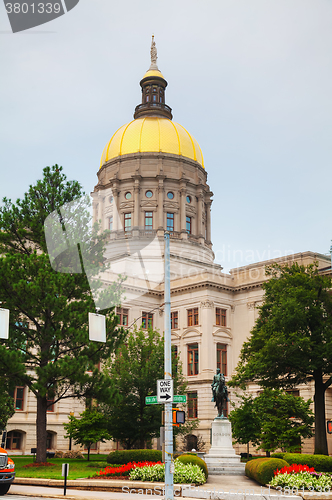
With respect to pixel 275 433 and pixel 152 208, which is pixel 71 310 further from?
pixel 152 208

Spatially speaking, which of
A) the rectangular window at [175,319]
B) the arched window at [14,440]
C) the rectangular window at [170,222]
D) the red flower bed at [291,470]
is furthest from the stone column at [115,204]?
the red flower bed at [291,470]

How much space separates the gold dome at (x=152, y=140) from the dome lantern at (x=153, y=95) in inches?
111

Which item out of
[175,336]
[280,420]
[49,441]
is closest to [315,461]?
[280,420]

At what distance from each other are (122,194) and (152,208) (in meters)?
5.13

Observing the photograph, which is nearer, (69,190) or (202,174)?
(69,190)

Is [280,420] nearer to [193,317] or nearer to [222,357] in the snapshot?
[222,357]

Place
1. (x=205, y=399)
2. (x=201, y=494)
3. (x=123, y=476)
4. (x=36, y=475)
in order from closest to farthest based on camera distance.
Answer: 1. (x=201, y=494)
2. (x=123, y=476)
3. (x=36, y=475)
4. (x=205, y=399)

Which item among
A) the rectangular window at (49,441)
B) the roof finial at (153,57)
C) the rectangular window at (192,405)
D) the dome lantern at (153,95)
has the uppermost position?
the roof finial at (153,57)

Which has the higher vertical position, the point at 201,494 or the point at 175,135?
the point at 175,135

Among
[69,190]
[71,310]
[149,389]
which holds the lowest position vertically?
[149,389]

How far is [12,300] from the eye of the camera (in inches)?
1237

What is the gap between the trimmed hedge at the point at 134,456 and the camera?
29.1 metres

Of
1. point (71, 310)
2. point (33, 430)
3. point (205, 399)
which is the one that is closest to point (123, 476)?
point (71, 310)

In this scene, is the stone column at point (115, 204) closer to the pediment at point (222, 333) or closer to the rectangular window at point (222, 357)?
the pediment at point (222, 333)
